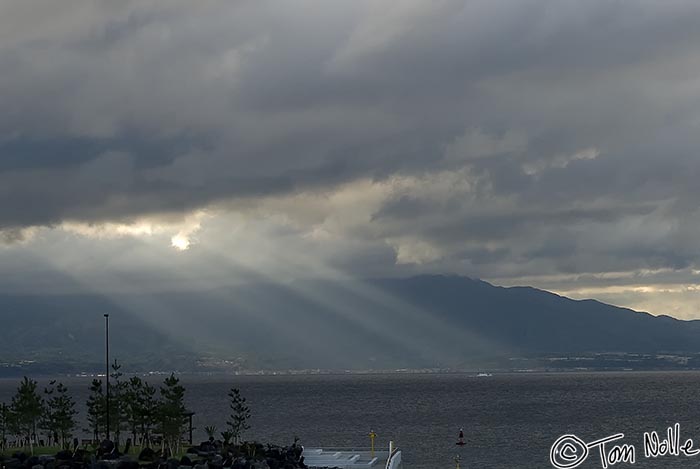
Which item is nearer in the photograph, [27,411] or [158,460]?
[158,460]

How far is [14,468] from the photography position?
7844cm

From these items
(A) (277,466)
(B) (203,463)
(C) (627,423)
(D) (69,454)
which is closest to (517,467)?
(A) (277,466)

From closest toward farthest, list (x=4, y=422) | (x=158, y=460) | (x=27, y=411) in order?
(x=158, y=460) < (x=27, y=411) < (x=4, y=422)

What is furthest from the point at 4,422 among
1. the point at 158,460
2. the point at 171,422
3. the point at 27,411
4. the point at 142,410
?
the point at 158,460

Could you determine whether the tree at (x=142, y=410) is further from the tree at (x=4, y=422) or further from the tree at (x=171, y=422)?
the tree at (x=4, y=422)

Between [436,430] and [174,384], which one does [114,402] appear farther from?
[436,430]

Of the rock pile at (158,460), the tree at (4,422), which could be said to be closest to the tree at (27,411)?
the tree at (4,422)

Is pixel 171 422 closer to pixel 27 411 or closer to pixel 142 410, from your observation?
pixel 142 410

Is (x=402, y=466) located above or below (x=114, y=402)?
below

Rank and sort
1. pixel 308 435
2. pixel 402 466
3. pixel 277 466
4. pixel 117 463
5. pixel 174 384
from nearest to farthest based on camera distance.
A: 1. pixel 117 463
2. pixel 277 466
3. pixel 174 384
4. pixel 402 466
5. pixel 308 435

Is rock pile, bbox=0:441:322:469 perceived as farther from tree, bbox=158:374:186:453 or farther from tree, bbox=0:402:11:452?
tree, bbox=0:402:11:452

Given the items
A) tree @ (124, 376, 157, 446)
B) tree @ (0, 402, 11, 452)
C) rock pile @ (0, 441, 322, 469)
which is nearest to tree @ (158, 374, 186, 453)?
rock pile @ (0, 441, 322, 469)

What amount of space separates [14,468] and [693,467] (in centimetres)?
7312

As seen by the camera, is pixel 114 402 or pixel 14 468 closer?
pixel 14 468
